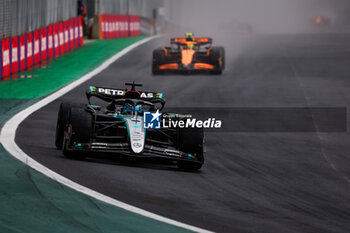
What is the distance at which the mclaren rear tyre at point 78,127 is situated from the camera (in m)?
11.3

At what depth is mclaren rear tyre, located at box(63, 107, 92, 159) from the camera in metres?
11.3

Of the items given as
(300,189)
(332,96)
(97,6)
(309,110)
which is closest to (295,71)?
(332,96)

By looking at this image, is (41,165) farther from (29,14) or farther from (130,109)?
(29,14)

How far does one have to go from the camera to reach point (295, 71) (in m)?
28.4

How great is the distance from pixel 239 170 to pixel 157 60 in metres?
14.7

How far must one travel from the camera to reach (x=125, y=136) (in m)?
11.5

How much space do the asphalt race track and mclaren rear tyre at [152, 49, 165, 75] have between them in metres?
1.19

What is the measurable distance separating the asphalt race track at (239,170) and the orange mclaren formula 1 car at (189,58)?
1.03m

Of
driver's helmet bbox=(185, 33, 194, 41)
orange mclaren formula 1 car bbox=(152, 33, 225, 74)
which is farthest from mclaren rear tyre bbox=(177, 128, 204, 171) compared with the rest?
driver's helmet bbox=(185, 33, 194, 41)

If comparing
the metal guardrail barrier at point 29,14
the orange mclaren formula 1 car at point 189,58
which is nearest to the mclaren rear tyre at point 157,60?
the orange mclaren formula 1 car at point 189,58

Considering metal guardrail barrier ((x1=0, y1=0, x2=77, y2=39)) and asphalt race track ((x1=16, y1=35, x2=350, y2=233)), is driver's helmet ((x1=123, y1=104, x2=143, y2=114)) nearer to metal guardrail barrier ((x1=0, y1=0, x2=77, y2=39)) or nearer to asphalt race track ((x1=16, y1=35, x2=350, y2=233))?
asphalt race track ((x1=16, y1=35, x2=350, y2=233))

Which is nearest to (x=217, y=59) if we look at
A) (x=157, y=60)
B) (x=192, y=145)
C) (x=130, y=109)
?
(x=157, y=60)

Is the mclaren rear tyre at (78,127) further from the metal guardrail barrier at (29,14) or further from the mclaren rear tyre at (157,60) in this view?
the mclaren rear tyre at (157,60)

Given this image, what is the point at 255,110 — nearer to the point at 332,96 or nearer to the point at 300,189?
the point at 332,96
